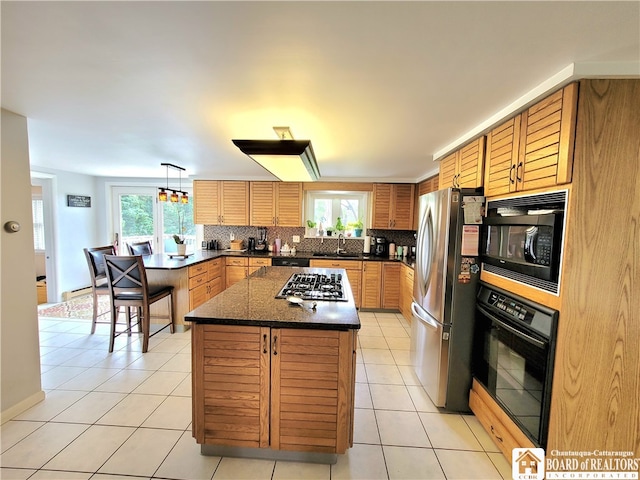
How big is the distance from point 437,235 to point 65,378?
350 centimetres

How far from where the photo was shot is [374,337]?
3492mm

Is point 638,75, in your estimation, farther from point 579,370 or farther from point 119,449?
point 119,449

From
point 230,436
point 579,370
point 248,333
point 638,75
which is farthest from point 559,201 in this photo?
point 230,436

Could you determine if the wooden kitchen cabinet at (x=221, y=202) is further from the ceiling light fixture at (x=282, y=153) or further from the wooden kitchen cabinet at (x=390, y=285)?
the ceiling light fixture at (x=282, y=153)

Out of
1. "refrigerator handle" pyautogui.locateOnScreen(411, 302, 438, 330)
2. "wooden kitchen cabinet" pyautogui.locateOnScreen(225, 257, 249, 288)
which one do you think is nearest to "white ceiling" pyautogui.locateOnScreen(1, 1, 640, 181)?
"refrigerator handle" pyautogui.locateOnScreen(411, 302, 438, 330)

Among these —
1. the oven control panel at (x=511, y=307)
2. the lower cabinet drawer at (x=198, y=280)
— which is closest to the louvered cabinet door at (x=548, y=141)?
the oven control panel at (x=511, y=307)

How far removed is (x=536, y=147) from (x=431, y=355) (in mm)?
1663

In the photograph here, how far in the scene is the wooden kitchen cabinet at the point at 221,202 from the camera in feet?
15.7

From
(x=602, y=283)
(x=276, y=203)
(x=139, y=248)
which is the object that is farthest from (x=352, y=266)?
(x=139, y=248)

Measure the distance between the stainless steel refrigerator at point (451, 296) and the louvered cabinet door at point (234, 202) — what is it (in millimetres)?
3423

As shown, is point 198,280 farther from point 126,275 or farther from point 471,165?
point 471,165

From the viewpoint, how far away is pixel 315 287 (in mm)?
2293

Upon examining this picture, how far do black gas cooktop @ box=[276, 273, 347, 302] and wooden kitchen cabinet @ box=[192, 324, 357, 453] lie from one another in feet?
1.51

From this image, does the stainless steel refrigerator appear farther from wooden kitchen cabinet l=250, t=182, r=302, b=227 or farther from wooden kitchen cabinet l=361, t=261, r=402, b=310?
wooden kitchen cabinet l=250, t=182, r=302, b=227
